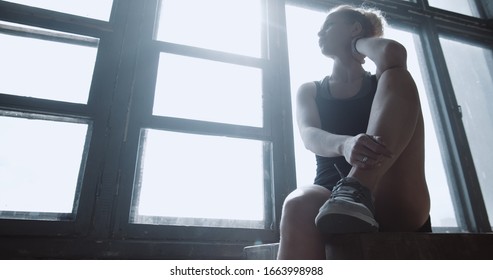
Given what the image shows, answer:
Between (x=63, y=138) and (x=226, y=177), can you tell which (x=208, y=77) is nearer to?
(x=226, y=177)

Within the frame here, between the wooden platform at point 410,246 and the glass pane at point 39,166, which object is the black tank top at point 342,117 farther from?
the glass pane at point 39,166

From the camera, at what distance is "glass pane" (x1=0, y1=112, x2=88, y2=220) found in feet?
4.06

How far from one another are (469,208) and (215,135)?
5.49 feet

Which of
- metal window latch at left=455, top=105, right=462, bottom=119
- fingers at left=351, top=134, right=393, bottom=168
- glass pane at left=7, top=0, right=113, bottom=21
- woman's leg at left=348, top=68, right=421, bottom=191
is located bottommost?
fingers at left=351, top=134, right=393, bottom=168

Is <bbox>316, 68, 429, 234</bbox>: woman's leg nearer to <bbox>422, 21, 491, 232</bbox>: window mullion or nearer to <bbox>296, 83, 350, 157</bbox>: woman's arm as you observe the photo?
<bbox>296, 83, 350, 157</bbox>: woman's arm

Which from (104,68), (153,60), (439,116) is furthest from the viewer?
(439,116)

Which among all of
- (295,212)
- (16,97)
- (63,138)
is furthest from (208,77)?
(295,212)

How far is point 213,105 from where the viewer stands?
1615 mm

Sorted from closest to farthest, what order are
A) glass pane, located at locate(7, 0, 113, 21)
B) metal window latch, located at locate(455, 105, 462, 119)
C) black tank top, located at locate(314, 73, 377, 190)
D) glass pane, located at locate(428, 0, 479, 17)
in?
1. black tank top, located at locate(314, 73, 377, 190)
2. glass pane, located at locate(7, 0, 113, 21)
3. metal window latch, located at locate(455, 105, 462, 119)
4. glass pane, located at locate(428, 0, 479, 17)

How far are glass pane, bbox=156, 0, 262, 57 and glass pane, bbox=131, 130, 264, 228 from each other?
603 mm

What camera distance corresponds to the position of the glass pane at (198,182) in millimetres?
1388

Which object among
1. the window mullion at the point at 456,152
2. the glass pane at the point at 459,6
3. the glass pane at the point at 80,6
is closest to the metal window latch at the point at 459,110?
the window mullion at the point at 456,152

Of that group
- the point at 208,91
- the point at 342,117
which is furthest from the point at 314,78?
the point at 342,117

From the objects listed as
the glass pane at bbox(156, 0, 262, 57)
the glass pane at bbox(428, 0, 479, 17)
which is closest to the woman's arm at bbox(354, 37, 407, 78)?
the glass pane at bbox(156, 0, 262, 57)
